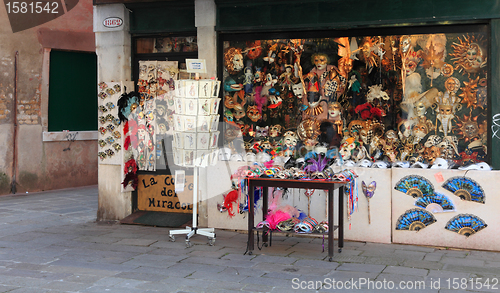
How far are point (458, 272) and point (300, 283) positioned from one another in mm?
1645

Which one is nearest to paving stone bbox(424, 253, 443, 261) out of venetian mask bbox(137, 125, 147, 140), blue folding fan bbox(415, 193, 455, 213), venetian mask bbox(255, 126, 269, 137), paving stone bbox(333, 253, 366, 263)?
blue folding fan bbox(415, 193, 455, 213)

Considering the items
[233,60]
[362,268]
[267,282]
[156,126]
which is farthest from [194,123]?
[362,268]

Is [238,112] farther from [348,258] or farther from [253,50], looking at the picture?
[348,258]

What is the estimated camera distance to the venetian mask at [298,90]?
729cm

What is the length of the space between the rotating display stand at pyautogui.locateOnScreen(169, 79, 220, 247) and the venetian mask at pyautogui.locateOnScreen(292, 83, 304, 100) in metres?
1.30

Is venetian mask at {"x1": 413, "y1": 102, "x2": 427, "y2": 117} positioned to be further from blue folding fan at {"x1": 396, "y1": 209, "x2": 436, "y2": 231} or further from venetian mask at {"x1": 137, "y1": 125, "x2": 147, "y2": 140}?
venetian mask at {"x1": 137, "y1": 125, "x2": 147, "y2": 140}

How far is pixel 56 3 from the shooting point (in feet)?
38.0

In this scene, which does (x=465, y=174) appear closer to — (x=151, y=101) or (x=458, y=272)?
(x=458, y=272)

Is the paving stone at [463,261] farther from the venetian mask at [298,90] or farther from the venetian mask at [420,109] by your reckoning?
the venetian mask at [298,90]

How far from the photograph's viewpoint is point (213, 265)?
215 inches

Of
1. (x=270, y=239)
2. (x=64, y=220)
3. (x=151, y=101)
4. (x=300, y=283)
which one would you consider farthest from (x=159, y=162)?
(x=300, y=283)

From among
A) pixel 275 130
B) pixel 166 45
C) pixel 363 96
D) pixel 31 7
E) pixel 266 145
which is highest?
pixel 31 7
